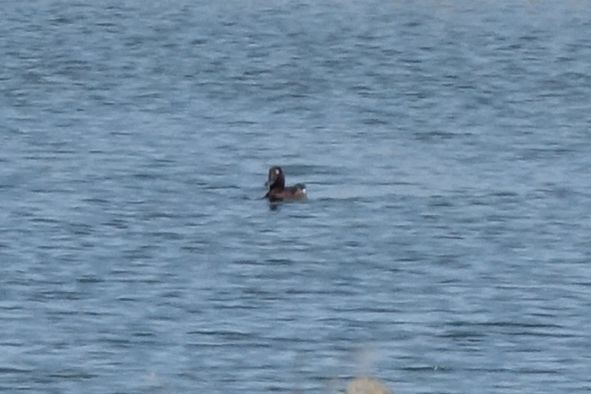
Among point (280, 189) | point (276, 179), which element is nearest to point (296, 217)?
point (280, 189)

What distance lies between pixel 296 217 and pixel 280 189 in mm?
273

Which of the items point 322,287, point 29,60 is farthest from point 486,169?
point 29,60

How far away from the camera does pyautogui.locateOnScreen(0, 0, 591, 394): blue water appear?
13.5m

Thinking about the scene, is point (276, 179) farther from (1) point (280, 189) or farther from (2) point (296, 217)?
(2) point (296, 217)

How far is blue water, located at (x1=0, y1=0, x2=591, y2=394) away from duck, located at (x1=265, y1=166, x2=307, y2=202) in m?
0.13

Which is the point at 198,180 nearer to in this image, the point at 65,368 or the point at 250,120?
the point at 250,120

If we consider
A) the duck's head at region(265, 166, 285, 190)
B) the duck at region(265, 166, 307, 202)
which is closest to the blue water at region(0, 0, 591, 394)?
the duck at region(265, 166, 307, 202)

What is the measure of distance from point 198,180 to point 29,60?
39.8 feet

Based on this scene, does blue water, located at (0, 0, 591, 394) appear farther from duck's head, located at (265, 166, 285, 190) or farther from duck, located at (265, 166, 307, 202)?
duck's head, located at (265, 166, 285, 190)

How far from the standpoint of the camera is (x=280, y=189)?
19.2 meters

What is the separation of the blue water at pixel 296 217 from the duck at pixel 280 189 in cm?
13

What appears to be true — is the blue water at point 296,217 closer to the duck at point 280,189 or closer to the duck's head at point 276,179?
the duck at point 280,189

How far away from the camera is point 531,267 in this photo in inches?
651

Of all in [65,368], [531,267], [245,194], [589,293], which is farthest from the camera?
[245,194]
